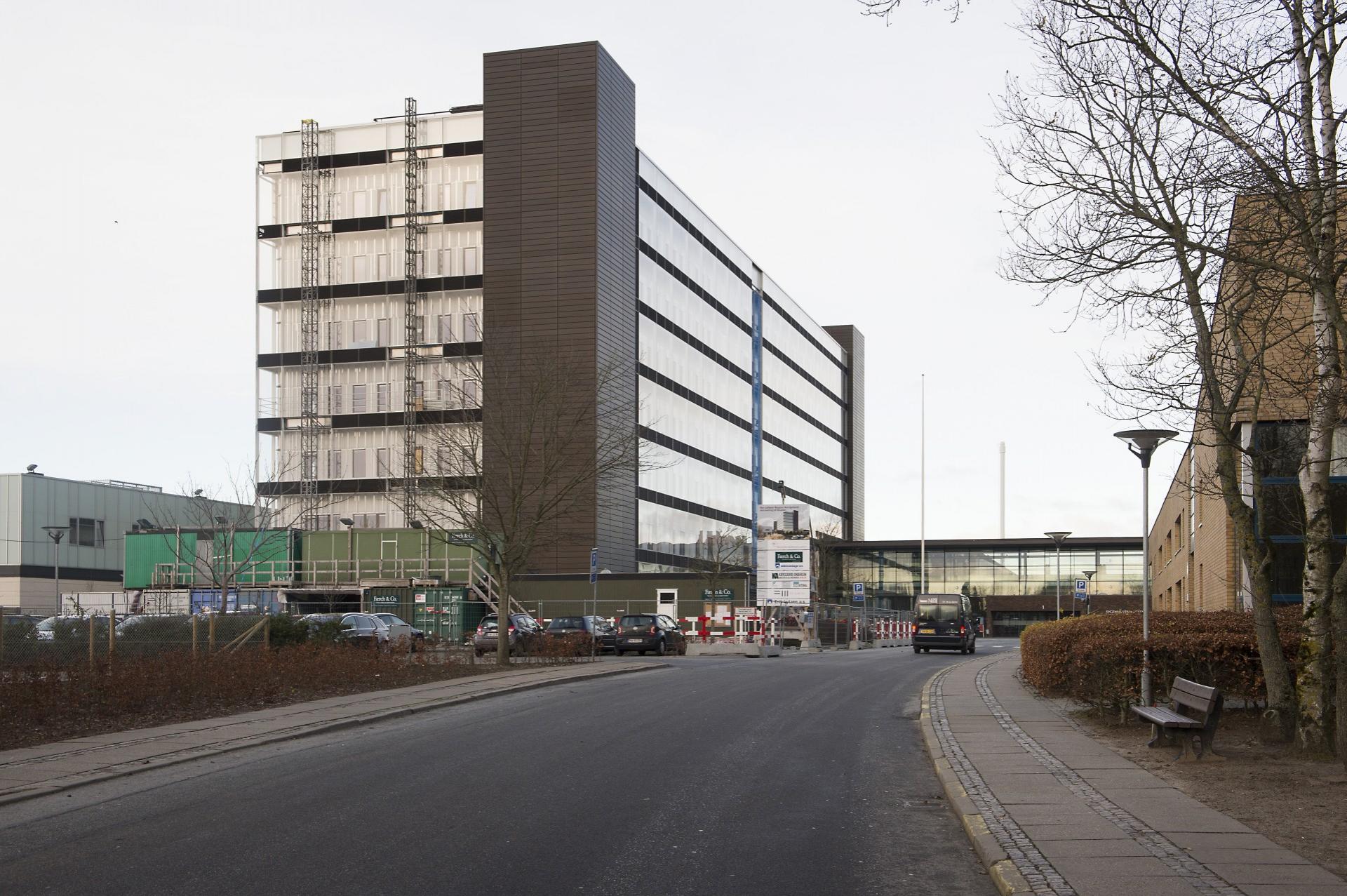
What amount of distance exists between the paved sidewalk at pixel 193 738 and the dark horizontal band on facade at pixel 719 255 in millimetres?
52457

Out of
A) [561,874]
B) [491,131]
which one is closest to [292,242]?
[491,131]

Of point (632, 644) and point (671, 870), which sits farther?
point (632, 644)

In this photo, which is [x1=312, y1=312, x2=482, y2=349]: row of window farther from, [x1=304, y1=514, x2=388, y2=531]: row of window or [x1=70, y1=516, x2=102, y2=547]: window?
[x1=70, y1=516, x2=102, y2=547]: window

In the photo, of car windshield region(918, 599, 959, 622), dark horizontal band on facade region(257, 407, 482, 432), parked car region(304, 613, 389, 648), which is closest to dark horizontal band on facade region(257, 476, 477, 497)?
dark horizontal band on facade region(257, 407, 482, 432)

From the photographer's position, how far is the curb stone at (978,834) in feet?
26.1

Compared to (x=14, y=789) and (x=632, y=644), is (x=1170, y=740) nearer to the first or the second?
(x=14, y=789)

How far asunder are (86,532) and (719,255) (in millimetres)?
43058

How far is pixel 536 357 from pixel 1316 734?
88.6 ft

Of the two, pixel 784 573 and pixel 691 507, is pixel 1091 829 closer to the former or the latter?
pixel 784 573

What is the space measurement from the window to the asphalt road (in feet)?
232

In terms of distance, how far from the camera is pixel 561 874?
8.34 meters

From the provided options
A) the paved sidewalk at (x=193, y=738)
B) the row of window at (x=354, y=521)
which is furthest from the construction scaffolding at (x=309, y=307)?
the paved sidewalk at (x=193, y=738)

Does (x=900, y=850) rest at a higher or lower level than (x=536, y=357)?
lower

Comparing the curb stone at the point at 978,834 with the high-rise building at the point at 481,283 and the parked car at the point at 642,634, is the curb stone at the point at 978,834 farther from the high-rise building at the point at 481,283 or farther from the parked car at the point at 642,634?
the high-rise building at the point at 481,283
